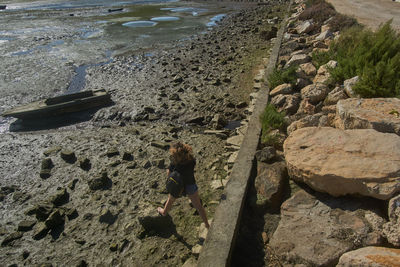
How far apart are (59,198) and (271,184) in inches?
148

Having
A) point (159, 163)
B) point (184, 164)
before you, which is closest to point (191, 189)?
point (184, 164)

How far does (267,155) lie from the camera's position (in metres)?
4.86

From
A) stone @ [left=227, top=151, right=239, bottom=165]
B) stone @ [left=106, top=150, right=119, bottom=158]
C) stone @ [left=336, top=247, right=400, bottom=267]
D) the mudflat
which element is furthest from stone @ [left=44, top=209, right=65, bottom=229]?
the mudflat

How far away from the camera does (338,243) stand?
3.13 metres

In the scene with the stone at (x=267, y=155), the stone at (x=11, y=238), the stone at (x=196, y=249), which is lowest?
the stone at (x=11, y=238)

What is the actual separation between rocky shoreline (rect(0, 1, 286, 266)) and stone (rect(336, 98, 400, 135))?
2.21 meters

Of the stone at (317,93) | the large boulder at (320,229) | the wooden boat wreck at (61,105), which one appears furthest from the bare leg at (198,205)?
the wooden boat wreck at (61,105)

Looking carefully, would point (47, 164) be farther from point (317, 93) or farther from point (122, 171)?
point (317, 93)

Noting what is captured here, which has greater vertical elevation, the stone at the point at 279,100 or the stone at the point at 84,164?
the stone at the point at 279,100

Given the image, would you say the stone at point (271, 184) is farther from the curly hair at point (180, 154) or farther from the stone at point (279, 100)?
the stone at point (279, 100)

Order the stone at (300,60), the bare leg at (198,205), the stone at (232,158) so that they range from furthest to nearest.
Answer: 1. the stone at (300,60)
2. the stone at (232,158)
3. the bare leg at (198,205)

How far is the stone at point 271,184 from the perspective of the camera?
161 inches

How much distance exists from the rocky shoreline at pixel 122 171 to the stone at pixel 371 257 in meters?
1.84

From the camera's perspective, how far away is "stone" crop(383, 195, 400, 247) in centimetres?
292
